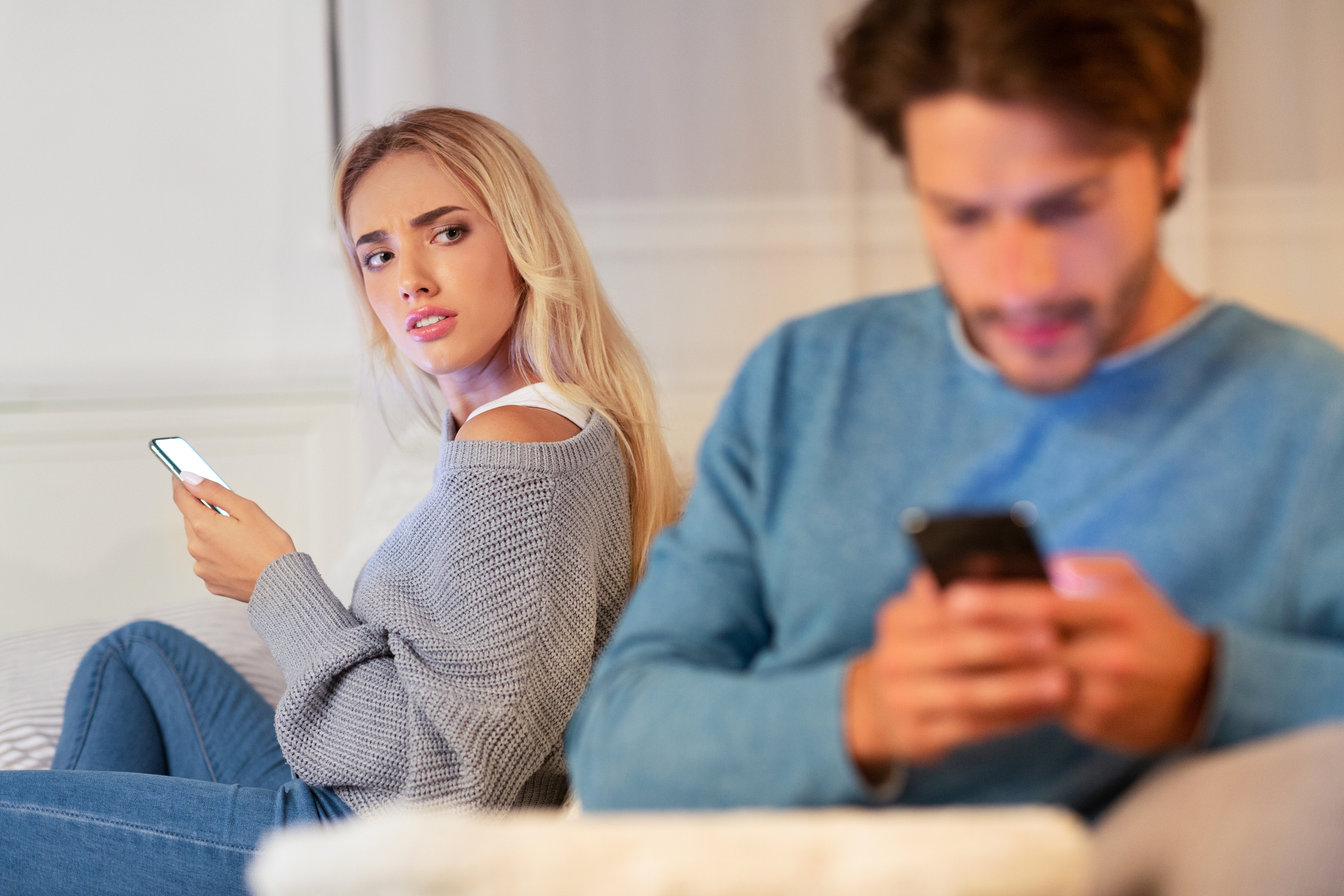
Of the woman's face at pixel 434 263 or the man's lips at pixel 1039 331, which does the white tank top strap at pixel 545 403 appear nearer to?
the woman's face at pixel 434 263

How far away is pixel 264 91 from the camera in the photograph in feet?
6.09

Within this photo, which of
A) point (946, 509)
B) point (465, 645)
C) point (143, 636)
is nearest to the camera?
point (946, 509)

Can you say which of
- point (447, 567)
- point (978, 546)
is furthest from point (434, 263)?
point (978, 546)

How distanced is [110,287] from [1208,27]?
1704mm

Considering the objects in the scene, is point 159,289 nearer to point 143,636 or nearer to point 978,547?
point 143,636

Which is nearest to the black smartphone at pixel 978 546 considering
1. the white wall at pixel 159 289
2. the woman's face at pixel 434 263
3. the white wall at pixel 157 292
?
the woman's face at pixel 434 263

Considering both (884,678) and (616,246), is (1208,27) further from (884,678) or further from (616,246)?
(616,246)

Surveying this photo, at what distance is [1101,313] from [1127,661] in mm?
168

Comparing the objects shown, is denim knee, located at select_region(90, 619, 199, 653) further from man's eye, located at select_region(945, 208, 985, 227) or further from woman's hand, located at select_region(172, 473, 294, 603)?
man's eye, located at select_region(945, 208, 985, 227)

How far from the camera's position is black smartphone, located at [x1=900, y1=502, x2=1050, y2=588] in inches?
20.6

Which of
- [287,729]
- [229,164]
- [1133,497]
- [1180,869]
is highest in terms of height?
[229,164]

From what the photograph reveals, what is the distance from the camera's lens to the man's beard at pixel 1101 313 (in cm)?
57

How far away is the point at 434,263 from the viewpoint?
1047 millimetres

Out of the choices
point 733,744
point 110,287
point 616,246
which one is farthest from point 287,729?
point 110,287
